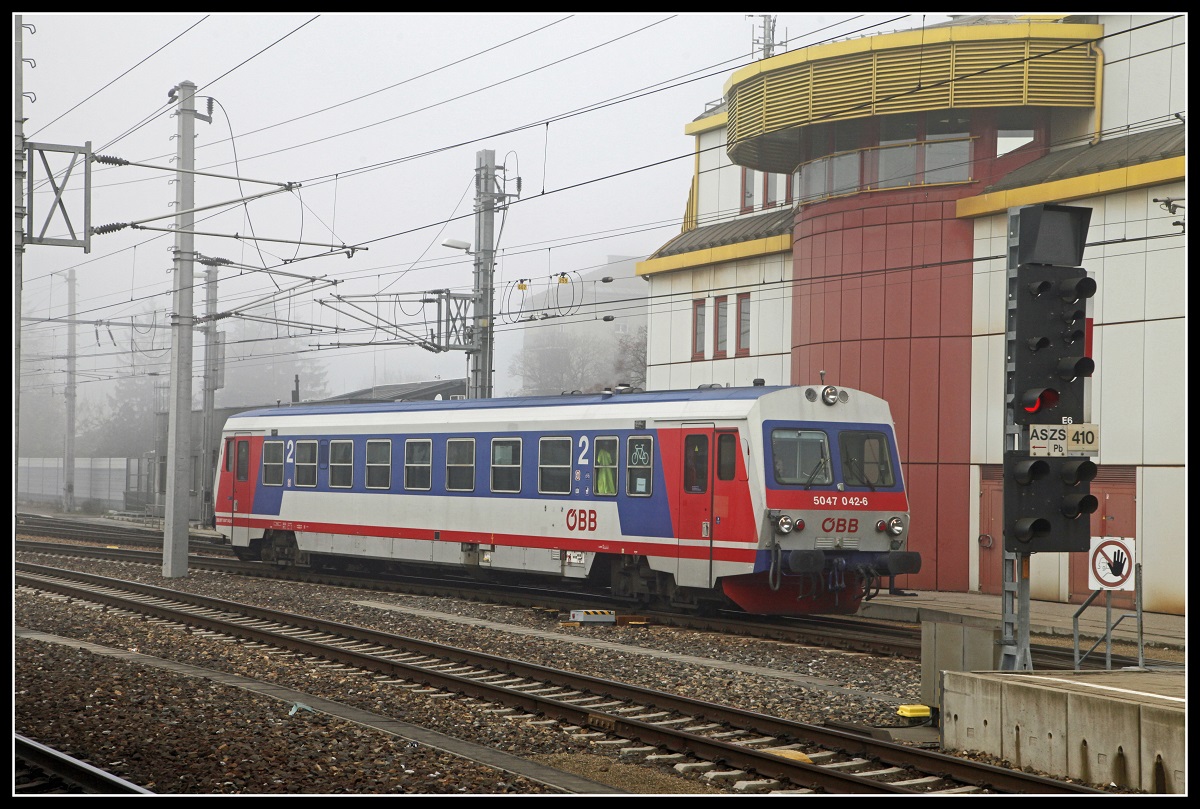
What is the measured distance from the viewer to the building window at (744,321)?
28.5m

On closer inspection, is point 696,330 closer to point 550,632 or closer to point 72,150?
point 550,632

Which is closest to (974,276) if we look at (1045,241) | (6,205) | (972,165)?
(972,165)

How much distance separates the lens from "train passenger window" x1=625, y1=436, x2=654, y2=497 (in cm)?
1809

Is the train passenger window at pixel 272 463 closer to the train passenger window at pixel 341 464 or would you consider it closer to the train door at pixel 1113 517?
the train passenger window at pixel 341 464

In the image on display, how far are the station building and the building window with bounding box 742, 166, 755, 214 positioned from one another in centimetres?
376

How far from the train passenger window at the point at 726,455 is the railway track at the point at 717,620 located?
201 cm

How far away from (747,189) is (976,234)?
347 inches

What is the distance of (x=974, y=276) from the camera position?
23125mm

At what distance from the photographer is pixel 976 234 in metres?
23.1

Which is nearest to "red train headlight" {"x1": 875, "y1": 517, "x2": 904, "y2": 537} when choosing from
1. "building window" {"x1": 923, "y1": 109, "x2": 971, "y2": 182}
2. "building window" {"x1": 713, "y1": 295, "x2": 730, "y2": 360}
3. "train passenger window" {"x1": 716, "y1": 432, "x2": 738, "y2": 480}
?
"train passenger window" {"x1": 716, "y1": 432, "x2": 738, "y2": 480}

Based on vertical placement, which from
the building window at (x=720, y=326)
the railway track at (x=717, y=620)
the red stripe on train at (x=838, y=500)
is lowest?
the railway track at (x=717, y=620)

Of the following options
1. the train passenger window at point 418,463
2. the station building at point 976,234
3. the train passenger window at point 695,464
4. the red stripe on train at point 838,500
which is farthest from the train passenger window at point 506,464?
the station building at point 976,234

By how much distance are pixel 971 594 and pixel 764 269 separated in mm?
8645

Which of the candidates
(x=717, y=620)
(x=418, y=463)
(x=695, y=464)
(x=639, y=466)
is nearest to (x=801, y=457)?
(x=695, y=464)
